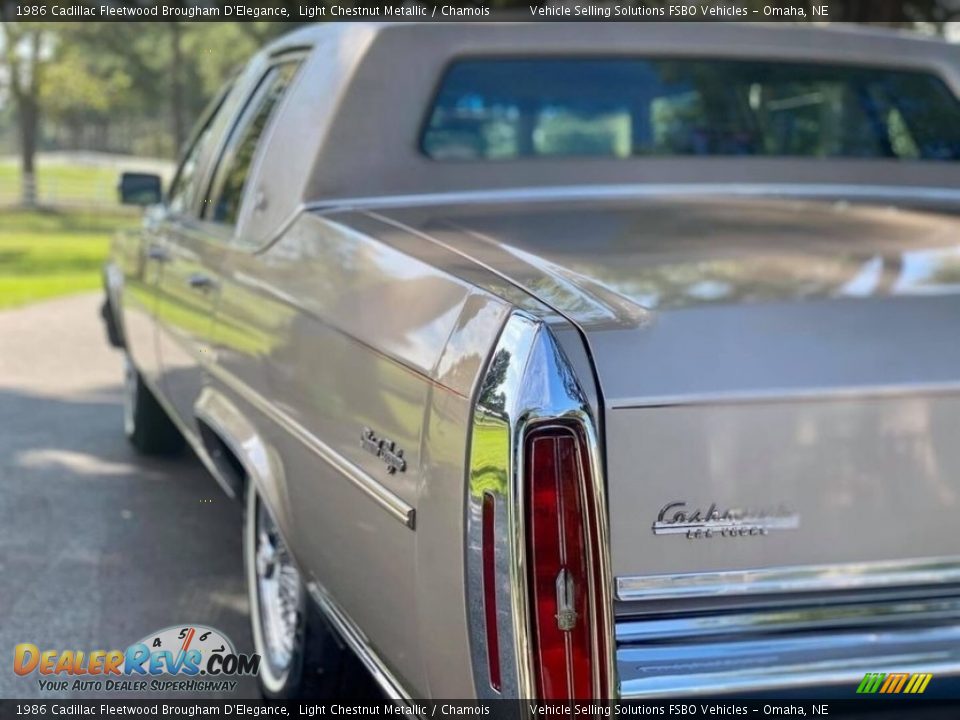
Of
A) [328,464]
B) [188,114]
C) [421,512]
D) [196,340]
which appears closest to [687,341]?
[421,512]

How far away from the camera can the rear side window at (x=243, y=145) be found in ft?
12.8

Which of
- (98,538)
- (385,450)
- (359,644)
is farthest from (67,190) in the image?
(385,450)

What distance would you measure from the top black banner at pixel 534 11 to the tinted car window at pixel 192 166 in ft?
2.21

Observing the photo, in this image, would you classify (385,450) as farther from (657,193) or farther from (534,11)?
(534,11)

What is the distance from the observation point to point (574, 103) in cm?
416

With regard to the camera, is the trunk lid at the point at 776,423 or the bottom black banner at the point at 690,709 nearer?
the bottom black banner at the point at 690,709

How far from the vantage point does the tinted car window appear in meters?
4.67

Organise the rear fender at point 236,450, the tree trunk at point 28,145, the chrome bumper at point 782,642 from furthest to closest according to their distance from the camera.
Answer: the tree trunk at point 28,145, the rear fender at point 236,450, the chrome bumper at point 782,642

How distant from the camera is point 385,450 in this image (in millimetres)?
2270

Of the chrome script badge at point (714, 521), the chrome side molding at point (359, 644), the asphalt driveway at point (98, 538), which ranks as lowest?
the asphalt driveway at point (98, 538)

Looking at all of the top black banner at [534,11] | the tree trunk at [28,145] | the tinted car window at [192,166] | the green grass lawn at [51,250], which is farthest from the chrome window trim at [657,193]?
the tree trunk at [28,145]

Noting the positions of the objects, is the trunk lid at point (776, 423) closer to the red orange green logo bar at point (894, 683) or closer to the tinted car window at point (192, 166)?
the red orange green logo bar at point (894, 683)

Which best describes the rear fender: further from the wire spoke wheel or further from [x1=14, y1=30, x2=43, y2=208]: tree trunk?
[x1=14, y1=30, x2=43, y2=208]: tree trunk

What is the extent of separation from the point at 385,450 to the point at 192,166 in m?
3.00
